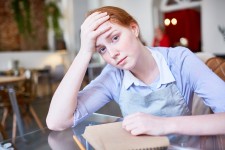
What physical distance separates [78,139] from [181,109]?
0.36 metres

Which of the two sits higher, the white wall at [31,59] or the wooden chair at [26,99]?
the wooden chair at [26,99]

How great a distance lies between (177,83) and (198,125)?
0.22 m

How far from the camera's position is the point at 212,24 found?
5.80m

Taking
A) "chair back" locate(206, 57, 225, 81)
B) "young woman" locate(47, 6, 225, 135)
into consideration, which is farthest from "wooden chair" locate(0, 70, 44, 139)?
"young woman" locate(47, 6, 225, 135)

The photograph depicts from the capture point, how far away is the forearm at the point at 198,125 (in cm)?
71

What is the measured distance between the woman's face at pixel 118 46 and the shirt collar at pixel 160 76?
4.3 inches


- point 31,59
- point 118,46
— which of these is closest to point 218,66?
point 118,46

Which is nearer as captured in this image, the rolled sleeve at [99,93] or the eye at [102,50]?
the eye at [102,50]

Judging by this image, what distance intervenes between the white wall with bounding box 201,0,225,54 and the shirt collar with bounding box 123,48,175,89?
204 inches

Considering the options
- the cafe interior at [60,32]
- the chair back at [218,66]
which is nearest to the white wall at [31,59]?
the cafe interior at [60,32]

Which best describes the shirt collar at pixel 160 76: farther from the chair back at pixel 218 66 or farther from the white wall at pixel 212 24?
the white wall at pixel 212 24

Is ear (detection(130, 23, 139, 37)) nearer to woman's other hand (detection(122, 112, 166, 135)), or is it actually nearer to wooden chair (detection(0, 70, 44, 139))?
woman's other hand (detection(122, 112, 166, 135))

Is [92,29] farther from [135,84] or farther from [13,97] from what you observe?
[13,97]

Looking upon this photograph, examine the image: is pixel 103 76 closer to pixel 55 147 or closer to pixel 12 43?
pixel 55 147
